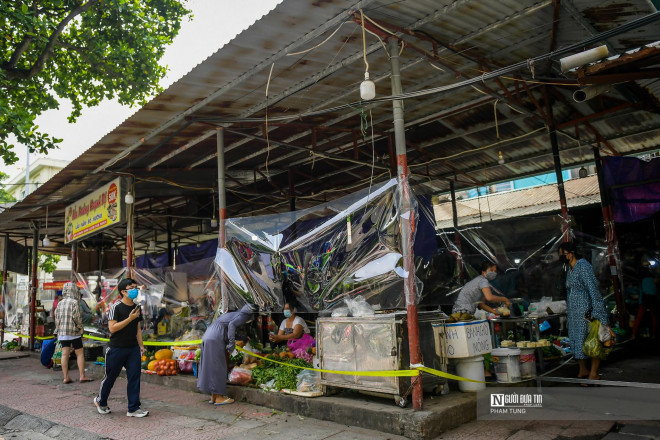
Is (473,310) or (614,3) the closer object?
(614,3)

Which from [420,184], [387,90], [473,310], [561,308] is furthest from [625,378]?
Result: [420,184]

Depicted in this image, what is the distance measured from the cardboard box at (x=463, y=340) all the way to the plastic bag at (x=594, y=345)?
1455mm

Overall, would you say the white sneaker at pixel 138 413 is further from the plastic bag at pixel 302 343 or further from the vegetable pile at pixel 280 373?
the plastic bag at pixel 302 343

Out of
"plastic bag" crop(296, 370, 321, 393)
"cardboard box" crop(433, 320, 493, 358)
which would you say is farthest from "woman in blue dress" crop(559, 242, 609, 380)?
"plastic bag" crop(296, 370, 321, 393)

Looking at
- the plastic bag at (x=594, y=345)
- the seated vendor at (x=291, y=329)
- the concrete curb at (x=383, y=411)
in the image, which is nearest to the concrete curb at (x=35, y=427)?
the concrete curb at (x=383, y=411)

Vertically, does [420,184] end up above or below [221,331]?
above

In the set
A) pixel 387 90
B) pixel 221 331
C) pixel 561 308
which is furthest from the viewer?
pixel 561 308

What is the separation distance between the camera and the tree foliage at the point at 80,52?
11.4m

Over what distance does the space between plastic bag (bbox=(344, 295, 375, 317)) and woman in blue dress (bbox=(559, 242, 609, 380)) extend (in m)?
2.96

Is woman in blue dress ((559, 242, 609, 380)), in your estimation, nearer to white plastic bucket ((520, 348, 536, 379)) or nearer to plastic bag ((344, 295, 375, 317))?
white plastic bucket ((520, 348, 536, 379))

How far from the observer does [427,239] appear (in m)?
8.35

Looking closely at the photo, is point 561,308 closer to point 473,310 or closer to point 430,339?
point 473,310

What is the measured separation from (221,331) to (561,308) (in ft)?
19.3

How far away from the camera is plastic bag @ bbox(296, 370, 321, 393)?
6238 millimetres
